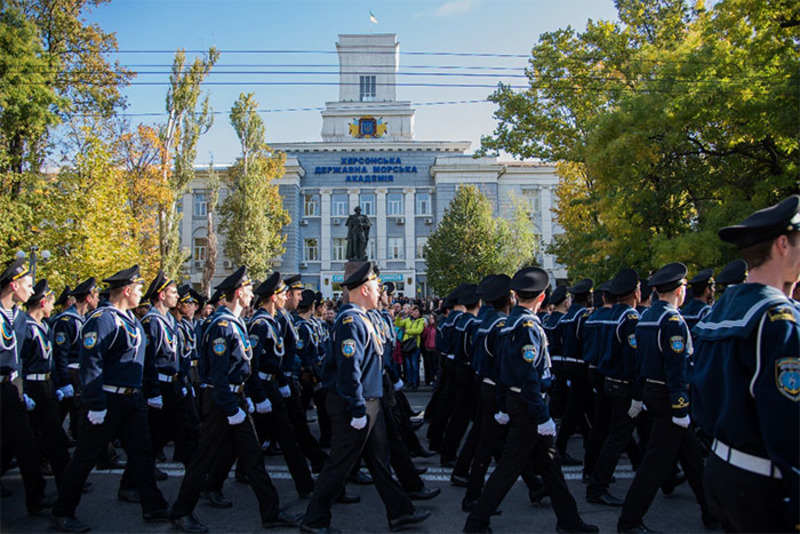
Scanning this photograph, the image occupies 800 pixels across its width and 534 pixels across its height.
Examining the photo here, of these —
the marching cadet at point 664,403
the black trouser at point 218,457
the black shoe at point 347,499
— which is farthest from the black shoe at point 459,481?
the black trouser at point 218,457

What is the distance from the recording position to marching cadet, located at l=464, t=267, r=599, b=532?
485 cm

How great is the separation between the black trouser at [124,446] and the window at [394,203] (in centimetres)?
4447

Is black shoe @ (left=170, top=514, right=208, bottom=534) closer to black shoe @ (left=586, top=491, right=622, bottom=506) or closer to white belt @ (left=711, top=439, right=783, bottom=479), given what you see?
black shoe @ (left=586, top=491, right=622, bottom=506)

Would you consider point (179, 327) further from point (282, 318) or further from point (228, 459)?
point (228, 459)

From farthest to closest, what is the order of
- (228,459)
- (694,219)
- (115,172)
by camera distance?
1. (115,172)
2. (694,219)
3. (228,459)

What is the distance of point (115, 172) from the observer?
2253cm

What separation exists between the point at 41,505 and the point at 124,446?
130cm

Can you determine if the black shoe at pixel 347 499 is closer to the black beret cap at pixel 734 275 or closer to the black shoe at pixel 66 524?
the black shoe at pixel 66 524

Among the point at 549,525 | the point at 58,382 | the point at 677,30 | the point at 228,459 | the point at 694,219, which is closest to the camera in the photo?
the point at 549,525

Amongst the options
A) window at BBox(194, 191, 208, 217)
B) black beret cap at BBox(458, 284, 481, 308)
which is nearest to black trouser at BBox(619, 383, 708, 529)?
black beret cap at BBox(458, 284, 481, 308)

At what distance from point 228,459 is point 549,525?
10.1ft

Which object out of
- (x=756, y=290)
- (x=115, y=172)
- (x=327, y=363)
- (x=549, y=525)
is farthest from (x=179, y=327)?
(x=115, y=172)

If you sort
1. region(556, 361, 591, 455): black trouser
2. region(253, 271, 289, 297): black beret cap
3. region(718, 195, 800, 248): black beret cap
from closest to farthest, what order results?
region(718, 195, 800, 248): black beret cap
region(253, 271, 289, 297): black beret cap
region(556, 361, 591, 455): black trouser

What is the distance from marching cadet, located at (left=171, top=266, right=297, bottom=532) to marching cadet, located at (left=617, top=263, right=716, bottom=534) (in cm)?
299
